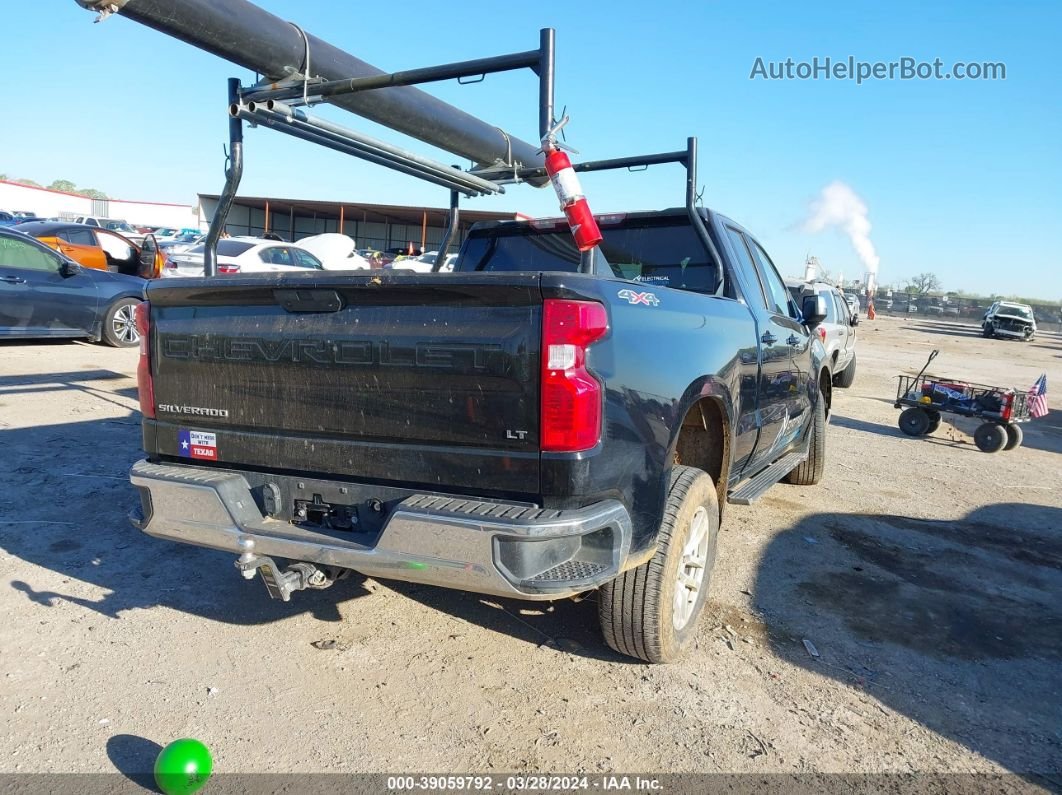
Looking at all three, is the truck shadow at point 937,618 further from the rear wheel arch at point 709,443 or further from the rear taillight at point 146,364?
the rear taillight at point 146,364

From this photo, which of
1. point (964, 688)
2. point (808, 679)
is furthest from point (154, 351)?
point (964, 688)

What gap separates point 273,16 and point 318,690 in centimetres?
271

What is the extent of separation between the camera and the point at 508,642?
3.40m

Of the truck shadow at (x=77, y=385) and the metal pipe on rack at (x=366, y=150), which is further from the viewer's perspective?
the truck shadow at (x=77, y=385)

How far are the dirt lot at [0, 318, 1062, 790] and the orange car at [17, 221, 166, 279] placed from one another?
11.3m

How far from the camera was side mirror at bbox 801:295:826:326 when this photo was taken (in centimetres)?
527

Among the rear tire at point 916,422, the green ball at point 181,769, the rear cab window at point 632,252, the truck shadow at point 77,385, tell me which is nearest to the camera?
the green ball at point 181,769

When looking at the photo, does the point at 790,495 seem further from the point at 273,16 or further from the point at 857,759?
the point at 273,16

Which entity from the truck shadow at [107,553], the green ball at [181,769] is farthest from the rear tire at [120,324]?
the green ball at [181,769]

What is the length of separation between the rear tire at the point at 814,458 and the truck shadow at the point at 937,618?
2.37 ft

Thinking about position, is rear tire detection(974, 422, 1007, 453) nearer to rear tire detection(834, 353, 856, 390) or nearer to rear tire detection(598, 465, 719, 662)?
rear tire detection(834, 353, 856, 390)

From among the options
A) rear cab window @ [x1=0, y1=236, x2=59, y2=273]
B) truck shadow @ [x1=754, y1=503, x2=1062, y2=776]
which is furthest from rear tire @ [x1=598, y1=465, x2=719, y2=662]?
rear cab window @ [x1=0, y1=236, x2=59, y2=273]

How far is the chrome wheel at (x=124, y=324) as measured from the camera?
10912mm

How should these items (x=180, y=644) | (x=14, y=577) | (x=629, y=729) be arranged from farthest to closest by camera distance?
(x=14, y=577) → (x=180, y=644) → (x=629, y=729)
